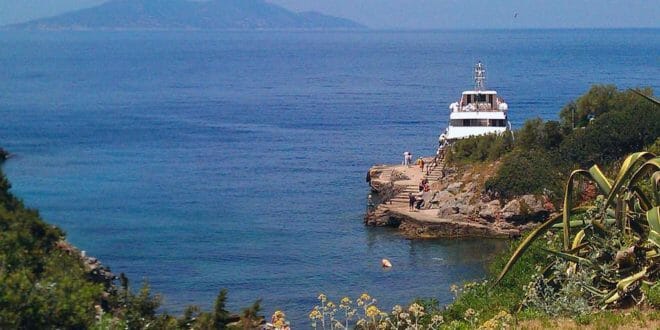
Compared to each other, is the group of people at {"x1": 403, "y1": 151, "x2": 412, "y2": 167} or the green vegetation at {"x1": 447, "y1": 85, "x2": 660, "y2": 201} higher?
the green vegetation at {"x1": 447, "y1": 85, "x2": 660, "y2": 201}

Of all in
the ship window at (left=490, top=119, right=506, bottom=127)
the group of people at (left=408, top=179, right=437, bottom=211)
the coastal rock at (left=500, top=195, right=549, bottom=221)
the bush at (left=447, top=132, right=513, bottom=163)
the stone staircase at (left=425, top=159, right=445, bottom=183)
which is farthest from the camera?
the ship window at (left=490, top=119, right=506, bottom=127)

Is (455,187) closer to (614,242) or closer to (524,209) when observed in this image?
(524,209)

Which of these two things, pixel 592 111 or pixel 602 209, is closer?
pixel 602 209

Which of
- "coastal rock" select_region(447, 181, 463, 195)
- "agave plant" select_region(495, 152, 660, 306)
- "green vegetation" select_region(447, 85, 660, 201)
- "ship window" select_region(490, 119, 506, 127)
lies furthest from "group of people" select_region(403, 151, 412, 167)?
"agave plant" select_region(495, 152, 660, 306)

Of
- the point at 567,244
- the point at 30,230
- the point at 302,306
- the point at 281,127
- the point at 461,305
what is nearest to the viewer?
the point at 567,244

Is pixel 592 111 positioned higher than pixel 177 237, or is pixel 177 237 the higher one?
pixel 592 111

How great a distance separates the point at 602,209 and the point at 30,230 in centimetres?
1108

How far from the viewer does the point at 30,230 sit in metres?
17.6

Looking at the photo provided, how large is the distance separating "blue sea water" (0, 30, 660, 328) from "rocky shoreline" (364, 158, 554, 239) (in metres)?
0.74

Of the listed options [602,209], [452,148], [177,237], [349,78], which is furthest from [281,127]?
[602,209]

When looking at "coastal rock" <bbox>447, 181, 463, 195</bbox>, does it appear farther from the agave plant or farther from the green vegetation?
the agave plant

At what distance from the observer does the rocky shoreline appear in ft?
117

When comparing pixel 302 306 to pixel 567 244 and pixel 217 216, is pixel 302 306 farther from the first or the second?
pixel 567 244

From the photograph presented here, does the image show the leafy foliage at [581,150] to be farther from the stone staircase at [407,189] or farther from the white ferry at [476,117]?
the white ferry at [476,117]
